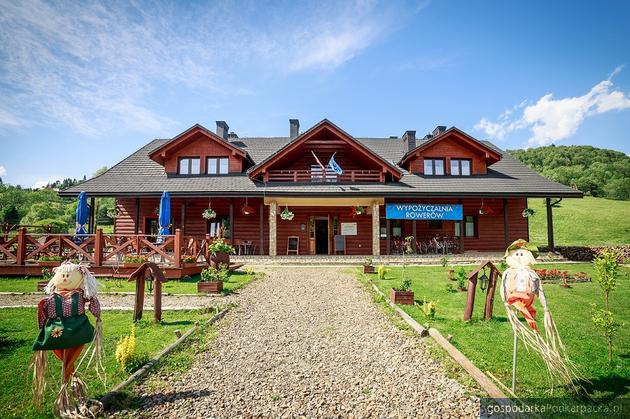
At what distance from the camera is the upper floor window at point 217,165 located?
21.2 meters

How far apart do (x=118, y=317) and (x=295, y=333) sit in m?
3.74

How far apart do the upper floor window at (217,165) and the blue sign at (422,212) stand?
1023cm

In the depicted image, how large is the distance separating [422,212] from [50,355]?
17091 mm

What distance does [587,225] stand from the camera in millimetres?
33750

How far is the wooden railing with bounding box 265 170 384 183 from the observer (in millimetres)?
19906

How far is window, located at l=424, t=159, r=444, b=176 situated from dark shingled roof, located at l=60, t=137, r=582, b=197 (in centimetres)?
59

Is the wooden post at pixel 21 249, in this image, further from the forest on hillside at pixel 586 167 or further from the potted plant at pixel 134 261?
the forest on hillside at pixel 586 167

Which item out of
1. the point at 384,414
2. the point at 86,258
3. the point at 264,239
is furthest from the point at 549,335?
the point at 264,239

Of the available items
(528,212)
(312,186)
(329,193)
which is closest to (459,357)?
(329,193)

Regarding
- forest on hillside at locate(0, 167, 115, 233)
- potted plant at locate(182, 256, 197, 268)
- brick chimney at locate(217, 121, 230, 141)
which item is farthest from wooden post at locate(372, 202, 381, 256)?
forest on hillside at locate(0, 167, 115, 233)

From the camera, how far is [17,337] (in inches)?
223

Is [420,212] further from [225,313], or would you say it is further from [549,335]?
[549,335]

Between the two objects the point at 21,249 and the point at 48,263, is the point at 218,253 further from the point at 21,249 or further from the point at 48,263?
the point at 21,249

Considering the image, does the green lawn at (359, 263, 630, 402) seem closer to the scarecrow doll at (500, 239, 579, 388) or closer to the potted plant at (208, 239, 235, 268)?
the scarecrow doll at (500, 239, 579, 388)
